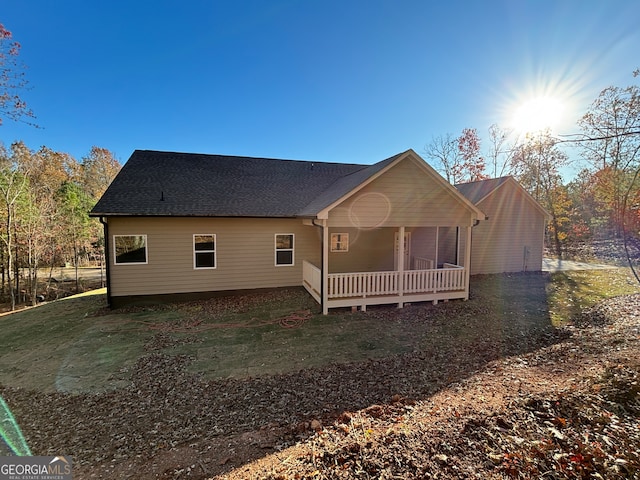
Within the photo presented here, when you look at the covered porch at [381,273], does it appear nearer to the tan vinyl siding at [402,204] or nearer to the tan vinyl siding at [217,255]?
the tan vinyl siding at [402,204]

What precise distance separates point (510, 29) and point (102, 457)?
1254cm

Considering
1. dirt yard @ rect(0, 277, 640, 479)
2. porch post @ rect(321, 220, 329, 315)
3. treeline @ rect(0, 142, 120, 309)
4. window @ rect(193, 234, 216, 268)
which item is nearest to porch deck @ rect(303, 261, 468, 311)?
porch post @ rect(321, 220, 329, 315)

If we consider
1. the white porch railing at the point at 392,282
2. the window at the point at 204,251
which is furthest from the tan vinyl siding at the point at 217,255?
the white porch railing at the point at 392,282

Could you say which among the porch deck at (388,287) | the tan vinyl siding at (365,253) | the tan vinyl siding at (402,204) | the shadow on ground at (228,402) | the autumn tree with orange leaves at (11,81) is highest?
the autumn tree with orange leaves at (11,81)

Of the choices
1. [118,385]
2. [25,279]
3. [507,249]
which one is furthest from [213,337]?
[25,279]

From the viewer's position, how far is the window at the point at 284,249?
34.9 feet

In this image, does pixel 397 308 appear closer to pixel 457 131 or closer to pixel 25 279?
→ pixel 25 279

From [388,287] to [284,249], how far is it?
4206 mm

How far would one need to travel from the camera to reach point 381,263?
11.9 metres

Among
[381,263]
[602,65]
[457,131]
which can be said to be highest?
[457,131]

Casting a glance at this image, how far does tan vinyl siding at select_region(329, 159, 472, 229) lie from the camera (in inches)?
325

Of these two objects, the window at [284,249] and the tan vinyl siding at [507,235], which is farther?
the tan vinyl siding at [507,235]

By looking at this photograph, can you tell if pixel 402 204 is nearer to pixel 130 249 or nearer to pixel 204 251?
pixel 204 251

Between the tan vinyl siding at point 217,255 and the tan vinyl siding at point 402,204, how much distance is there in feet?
9.82
